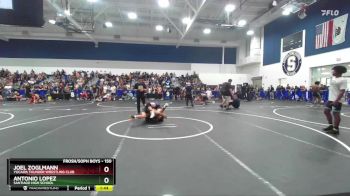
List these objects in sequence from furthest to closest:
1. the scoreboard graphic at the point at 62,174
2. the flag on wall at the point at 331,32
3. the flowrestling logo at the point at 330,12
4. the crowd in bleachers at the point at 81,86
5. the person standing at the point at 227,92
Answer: the crowd in bleachers at the point at 81,86
the flowrestling logo at the point at 330,12
the flag on wall at the point at 331,32
the person standing at the point at 227,92
the scoreboard graphic at the point at 62,174

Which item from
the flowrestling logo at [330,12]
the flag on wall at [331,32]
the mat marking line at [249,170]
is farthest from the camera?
the flowrestling logo at [330,12]

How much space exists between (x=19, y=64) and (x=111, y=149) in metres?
28.5

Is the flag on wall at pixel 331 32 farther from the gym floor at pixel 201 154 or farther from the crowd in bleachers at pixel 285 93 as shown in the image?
the gym floor at pixel 201 154

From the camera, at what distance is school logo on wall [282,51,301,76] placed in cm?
2068

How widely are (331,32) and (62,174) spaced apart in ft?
64.1

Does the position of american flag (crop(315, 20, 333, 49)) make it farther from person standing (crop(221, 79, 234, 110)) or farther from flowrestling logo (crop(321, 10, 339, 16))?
person standing (crop(221, 79, 234, 110))

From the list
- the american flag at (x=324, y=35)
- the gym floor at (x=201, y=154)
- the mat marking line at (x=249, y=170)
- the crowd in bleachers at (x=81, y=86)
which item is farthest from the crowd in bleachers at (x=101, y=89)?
the mat marking line at (x=249, y=170)

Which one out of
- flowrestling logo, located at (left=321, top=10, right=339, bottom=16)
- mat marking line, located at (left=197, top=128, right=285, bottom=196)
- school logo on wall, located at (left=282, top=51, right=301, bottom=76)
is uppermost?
flowrestling logo, located at (left=321, top=10, right=339, bottom=16)

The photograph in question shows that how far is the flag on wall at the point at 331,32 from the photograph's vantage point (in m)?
16.2

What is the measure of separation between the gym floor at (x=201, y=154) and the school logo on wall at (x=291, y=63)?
15422mm

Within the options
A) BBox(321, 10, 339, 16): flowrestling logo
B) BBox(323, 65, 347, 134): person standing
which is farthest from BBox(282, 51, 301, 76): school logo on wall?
BBox(323, 65, 347, 134): person standing

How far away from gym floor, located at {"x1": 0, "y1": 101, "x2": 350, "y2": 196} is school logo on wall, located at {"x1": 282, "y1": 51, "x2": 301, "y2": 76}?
50.6 ft

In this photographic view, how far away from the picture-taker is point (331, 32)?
1708 centimetres

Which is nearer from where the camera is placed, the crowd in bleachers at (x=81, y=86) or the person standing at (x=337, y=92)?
the person standing at (x=337, y=92)
